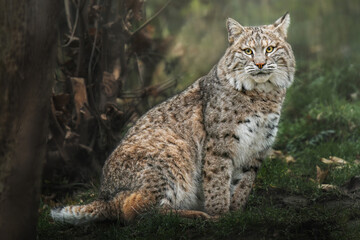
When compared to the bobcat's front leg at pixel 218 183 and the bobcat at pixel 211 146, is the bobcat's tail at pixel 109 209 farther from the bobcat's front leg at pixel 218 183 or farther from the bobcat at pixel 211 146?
the bobcat's front leg at pixel 218 183

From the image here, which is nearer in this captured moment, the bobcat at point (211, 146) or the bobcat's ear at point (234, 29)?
the bobcat at point (211, 146)

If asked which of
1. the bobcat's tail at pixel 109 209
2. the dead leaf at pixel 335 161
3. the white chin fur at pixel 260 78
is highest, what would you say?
the white chin fur at pixel 260 78

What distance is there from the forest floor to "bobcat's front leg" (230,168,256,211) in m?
0.16

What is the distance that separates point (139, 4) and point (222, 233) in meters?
Result: 3.80

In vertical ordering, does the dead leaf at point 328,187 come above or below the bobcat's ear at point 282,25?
below

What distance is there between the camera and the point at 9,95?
428 centimetres

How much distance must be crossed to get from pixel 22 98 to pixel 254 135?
Result: 244cm

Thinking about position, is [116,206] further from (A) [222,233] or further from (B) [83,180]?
(B) [83,180]

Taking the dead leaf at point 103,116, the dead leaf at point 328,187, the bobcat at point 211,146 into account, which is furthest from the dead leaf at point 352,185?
the dead leaf at point 103,116

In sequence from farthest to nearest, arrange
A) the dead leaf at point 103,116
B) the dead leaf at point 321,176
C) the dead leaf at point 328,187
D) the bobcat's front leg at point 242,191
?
1. the dead leaf at point 103,116
2. the dead leaf at point 321,176
3. the dead leaf at point 328,187
4. the bobcat's front leg at point 242,191

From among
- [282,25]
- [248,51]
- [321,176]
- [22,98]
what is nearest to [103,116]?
[248,51]

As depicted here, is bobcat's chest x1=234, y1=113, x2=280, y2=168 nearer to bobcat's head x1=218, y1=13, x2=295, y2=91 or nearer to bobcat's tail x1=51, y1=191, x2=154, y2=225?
bobcat's head x1=218, y1=13, x2=295, y2=91

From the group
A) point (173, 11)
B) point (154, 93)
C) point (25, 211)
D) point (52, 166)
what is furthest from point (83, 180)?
point (173, 11)

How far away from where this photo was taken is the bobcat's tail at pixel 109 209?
5316 millimetres
